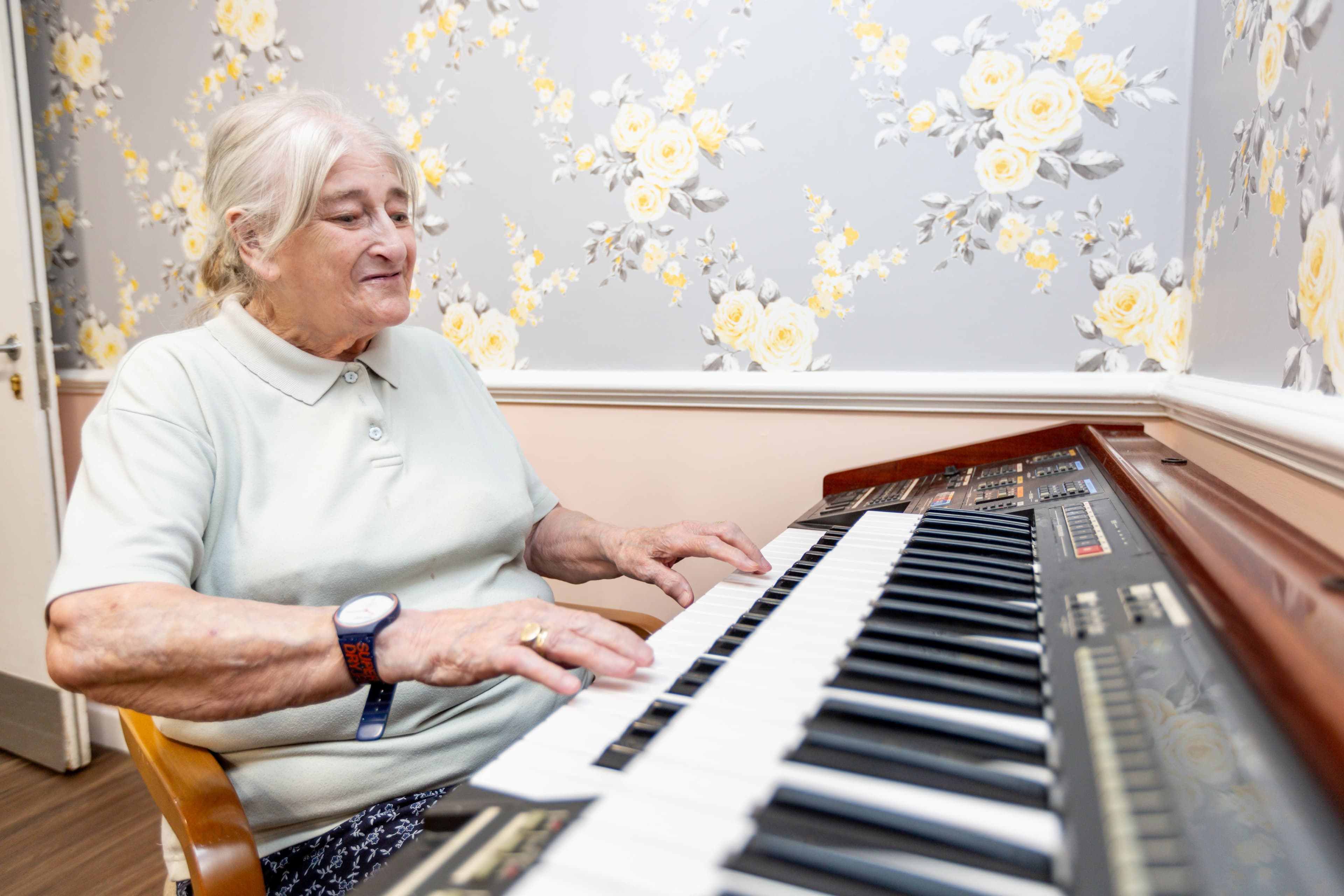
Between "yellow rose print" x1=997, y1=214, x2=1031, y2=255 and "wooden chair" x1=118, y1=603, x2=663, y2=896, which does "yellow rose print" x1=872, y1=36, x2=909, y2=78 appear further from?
"wooden chair" x1=118, y1=603, x2=663, y2=896

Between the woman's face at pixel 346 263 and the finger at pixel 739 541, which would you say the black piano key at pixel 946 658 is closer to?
the finger at pixel 739 541

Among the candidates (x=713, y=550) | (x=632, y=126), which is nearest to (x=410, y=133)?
(x=632, y=126)

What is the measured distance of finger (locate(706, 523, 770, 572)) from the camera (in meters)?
0.89

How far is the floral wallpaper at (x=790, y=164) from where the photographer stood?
123cm

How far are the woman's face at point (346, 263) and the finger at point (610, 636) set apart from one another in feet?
1.90

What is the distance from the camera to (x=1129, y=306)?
127 centimetres

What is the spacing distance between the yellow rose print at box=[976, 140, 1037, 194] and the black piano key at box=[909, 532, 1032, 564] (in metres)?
0.73

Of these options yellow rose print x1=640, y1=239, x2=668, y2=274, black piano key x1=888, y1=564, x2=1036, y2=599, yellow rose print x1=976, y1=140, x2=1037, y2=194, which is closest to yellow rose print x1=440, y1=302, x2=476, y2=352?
yellow rose print x1=640, y1=239, x2=668, y2=274

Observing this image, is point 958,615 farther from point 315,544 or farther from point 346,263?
point 346,263

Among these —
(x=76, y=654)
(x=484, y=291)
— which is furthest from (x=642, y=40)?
(x=76, y=654)

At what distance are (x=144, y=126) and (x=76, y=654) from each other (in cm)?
196

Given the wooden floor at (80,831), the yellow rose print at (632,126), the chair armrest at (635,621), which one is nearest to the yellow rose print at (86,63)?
the yellow rose print at (632,126)

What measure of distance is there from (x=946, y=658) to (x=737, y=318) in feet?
3.47

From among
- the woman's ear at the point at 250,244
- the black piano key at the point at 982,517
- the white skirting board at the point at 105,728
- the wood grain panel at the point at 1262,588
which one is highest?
the woman's ear at the point at 250,244
